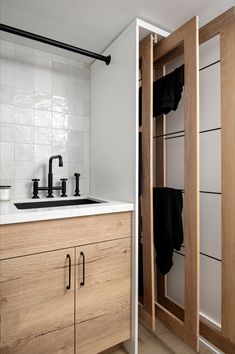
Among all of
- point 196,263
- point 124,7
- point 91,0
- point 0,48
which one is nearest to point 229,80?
point 124,7

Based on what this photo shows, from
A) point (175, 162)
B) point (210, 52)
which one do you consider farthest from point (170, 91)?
point (175, 162)

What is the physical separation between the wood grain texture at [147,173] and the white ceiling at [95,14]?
17 cm

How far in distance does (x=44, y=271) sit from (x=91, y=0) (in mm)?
1539

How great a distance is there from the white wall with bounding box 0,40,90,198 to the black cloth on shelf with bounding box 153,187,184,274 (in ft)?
2.31

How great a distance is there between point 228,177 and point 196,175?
0.22 m

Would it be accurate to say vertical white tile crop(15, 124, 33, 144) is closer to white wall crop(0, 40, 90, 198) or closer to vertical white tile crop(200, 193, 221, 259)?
white wall crop(0, 40, 90, 198)

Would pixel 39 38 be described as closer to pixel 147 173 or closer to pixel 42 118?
pixel 42 118

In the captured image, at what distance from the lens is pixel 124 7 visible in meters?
1.31

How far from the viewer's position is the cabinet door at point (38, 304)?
100 centimetres

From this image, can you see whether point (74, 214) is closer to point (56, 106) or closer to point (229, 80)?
point (56, 106)

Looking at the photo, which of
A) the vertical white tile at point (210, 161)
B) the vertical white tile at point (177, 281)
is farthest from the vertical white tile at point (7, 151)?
the vertical white tile at point (177, 281)

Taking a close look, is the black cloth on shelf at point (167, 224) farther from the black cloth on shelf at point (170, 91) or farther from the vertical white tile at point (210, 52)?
the vertical white tile at point (210, 52)

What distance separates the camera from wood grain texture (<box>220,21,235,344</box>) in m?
Answer: 1.30

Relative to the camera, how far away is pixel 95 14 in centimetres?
137
